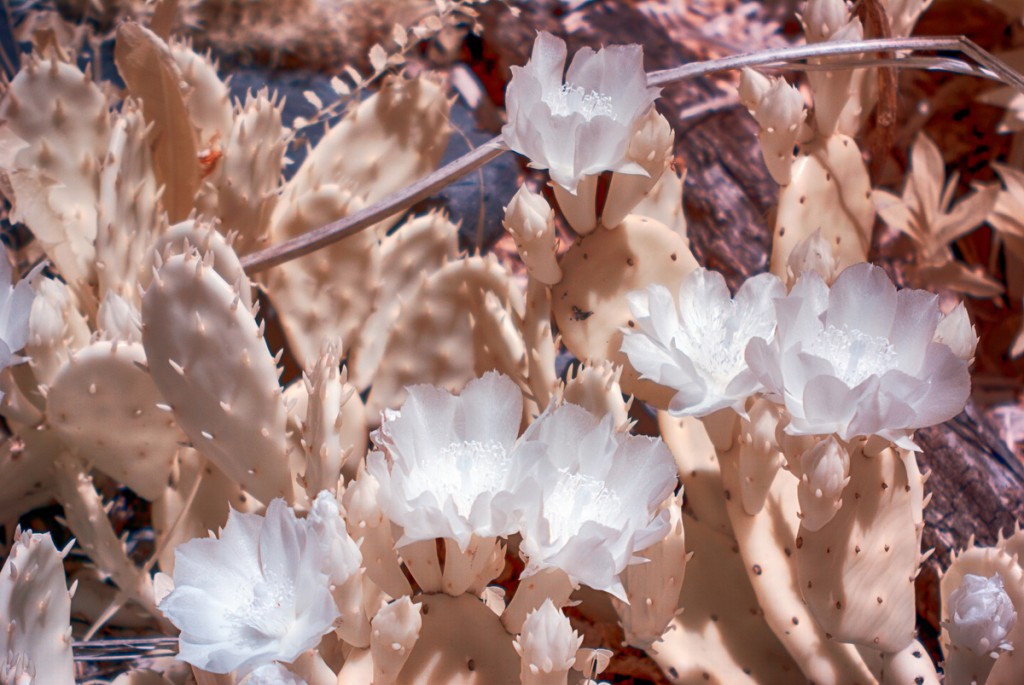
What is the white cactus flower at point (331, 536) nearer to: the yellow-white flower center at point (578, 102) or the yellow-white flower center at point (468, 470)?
the yellow-white flower center at point (468, 470)

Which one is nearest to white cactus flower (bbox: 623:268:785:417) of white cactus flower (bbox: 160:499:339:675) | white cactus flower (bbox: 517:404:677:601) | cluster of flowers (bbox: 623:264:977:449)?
cluster of flowers (bbox: 623:264:977:449)

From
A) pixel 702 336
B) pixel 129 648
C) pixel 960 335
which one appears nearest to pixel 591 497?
pixel 702 336

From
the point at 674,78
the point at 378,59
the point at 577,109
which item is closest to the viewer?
the point at 577,109

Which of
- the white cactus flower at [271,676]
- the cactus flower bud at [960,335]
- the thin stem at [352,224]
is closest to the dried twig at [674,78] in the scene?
the thin stem at [352,224]

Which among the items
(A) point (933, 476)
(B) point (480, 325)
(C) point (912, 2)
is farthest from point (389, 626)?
(C) point (912, 2)

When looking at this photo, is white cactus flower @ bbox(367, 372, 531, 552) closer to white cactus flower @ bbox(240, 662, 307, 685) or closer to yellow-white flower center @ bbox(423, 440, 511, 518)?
yellow-white flower center @ bbox(423, 440, 511, 518)

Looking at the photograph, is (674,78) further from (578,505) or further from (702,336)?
(578,505)
